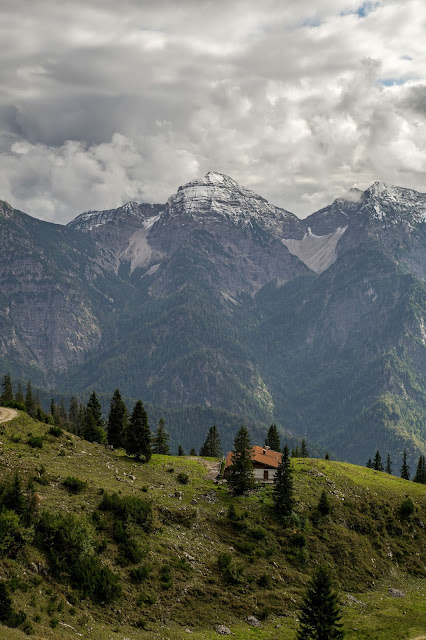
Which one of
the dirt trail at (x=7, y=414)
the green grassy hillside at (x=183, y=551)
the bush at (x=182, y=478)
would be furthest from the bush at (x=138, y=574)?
the dirt trail at (x=7, y=414)

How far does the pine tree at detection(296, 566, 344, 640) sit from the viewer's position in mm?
55438

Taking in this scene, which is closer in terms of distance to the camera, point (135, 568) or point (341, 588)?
point (135, 568)

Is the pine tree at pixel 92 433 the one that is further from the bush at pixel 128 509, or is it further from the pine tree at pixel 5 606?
the pine tree at pixel 5 606

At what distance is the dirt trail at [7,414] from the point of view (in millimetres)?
88850

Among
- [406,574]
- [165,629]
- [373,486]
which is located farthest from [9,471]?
[373,486]

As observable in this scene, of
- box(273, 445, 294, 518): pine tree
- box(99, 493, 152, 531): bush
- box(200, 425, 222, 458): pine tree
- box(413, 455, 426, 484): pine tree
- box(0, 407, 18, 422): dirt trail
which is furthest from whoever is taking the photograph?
box(200, 425, 222, 458): pine tree

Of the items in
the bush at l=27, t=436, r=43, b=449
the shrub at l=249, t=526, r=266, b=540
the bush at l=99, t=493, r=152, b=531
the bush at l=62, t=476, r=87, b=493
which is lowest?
the shrub at l=249, t=526, r=266, b=540

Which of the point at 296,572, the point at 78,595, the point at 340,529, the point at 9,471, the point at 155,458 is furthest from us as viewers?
the point at 155,458

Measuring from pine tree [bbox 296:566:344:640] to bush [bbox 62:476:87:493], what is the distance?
31455 millimetres

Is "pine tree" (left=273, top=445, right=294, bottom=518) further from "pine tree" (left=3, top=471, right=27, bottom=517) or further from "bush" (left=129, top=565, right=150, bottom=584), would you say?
"pine tree" (left=3, top=471, right=27, bottom=517)

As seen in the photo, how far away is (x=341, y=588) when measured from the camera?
78.6 metres

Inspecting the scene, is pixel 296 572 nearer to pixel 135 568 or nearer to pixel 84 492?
pixel 135 568

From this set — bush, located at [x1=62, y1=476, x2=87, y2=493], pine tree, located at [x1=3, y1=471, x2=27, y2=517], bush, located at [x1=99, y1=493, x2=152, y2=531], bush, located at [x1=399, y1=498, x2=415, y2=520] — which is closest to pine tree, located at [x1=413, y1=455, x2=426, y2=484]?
bush, located at [x1=399, y1=498, x2=415, y2=520]

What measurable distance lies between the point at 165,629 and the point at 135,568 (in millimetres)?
7884
